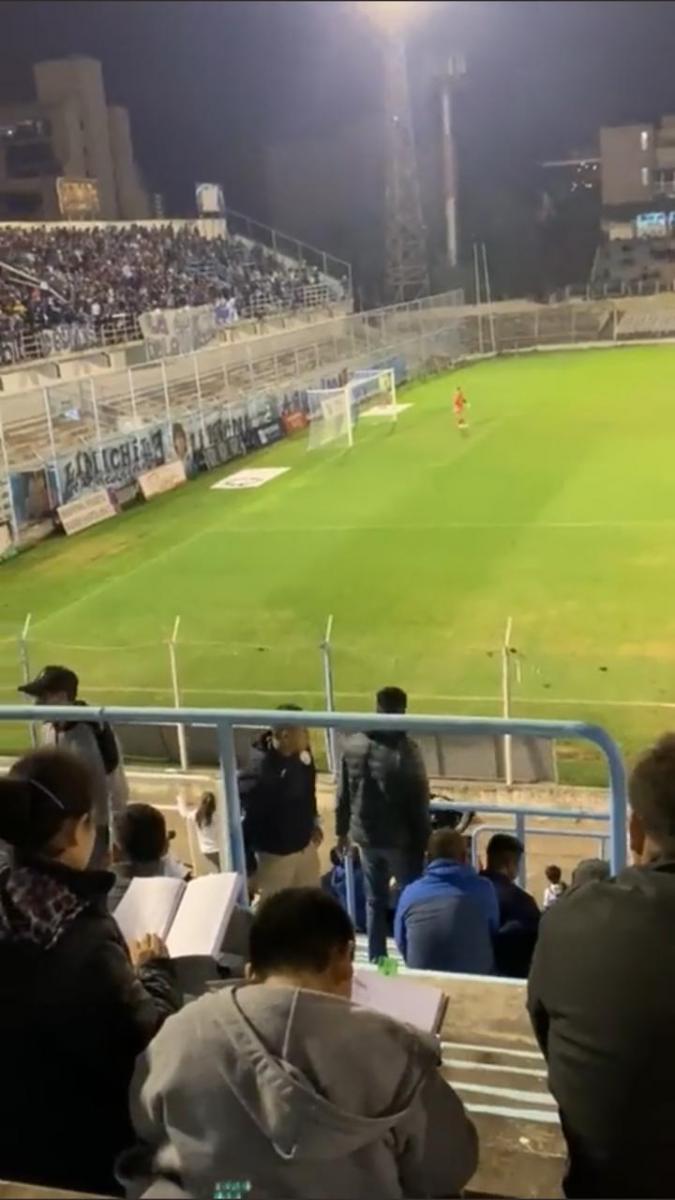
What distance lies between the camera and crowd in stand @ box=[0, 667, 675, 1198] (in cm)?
197

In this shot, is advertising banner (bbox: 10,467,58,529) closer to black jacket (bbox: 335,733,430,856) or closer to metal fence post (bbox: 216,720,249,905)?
black jacket (bbox: 335,733,430,856)

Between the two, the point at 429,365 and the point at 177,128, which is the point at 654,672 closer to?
the point at 177,128

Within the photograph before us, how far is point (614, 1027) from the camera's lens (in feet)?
7.13

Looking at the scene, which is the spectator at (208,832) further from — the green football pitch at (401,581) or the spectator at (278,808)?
the green football pitch at (401,581)

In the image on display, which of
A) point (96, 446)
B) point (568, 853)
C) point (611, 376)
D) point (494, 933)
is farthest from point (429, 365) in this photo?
point (494, 933)

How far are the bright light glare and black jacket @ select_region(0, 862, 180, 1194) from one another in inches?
73.6

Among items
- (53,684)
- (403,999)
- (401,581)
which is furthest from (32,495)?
(403,999)

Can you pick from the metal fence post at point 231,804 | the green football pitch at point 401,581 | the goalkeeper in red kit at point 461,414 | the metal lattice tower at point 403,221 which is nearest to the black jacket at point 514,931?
the metal fence post at point 231,804

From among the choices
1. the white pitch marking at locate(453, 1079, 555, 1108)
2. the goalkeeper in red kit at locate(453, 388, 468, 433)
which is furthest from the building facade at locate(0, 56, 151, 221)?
the white pitch marking at locate(453, 1079, 555, 1108)

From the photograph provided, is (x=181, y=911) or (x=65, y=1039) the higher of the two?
(x=65, y=1039)

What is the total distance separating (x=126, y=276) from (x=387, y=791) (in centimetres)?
3091

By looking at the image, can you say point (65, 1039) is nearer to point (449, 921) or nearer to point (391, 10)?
point (449, 921)

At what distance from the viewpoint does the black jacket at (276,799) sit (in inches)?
200

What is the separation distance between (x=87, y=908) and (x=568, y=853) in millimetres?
5929
